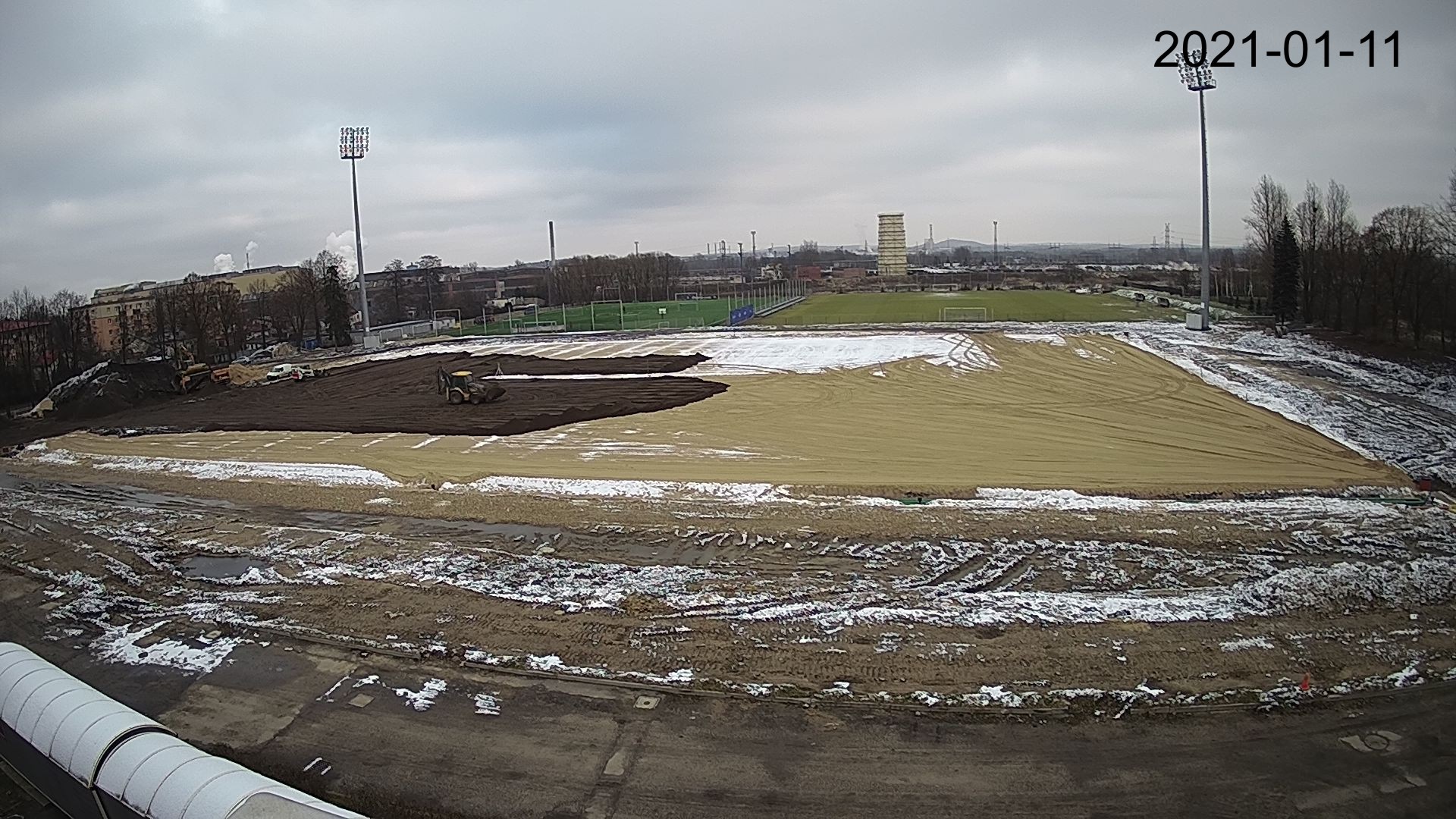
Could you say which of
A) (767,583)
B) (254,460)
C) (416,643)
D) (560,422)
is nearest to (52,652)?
(416,643)

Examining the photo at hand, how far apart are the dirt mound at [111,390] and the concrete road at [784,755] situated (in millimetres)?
27323

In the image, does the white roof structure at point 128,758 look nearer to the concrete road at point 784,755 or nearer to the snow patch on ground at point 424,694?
the concrete road at point 784,755

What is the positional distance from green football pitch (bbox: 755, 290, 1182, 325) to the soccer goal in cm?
5

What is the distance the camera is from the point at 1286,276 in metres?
48.6

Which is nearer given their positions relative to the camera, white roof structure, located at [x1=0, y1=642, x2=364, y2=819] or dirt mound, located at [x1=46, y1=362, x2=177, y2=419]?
white roof structure, located at [x1=0, y1=642, x2=364, y2=819]

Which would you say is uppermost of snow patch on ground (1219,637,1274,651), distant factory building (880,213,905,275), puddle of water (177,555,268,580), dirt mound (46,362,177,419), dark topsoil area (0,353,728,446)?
distant factory building (880,213,905,275)

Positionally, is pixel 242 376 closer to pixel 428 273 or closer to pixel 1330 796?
pixel 1330 796

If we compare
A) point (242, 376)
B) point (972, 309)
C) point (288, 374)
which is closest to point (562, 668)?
point (288, 374)

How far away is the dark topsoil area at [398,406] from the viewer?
25906mm

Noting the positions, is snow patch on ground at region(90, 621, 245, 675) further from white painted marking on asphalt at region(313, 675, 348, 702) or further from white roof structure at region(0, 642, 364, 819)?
white roof structure at region(0, 642, 364, 819)

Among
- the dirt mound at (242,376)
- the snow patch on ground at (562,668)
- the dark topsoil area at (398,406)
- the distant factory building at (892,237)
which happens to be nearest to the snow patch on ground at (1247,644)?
the snow patch on ground at (562,668)

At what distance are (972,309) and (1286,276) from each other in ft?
72.7

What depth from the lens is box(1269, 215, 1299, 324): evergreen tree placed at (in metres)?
48.5

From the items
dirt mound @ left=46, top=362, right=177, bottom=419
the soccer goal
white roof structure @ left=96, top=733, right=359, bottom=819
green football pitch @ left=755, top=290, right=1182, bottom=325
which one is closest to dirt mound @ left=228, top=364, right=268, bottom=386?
dirt mound @ left=46, top=362, right=177, bottom=419
